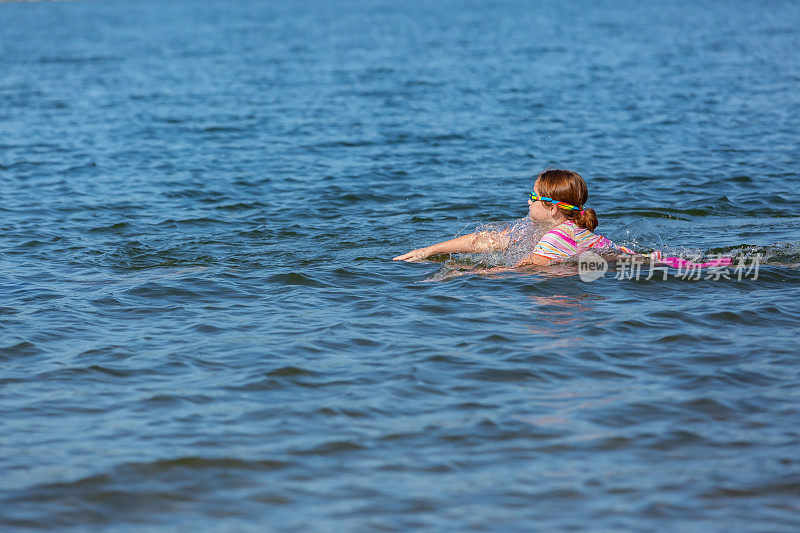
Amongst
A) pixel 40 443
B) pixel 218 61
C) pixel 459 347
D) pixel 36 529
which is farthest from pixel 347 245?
pixel 218 61

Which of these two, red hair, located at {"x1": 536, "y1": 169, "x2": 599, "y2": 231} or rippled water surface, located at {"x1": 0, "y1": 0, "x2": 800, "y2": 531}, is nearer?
Result: rippled water surface, located at {"x1": 0, "y1": 0, "x2": 800, "y2": 531}

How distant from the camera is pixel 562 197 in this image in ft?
29.4

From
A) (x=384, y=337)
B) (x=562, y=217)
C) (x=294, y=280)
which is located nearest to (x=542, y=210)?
(x=562, y=217)

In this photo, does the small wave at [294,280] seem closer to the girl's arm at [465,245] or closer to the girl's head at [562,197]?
the girl's arm at [465,245]

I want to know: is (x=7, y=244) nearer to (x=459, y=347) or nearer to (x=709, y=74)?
(x=459, y=347)

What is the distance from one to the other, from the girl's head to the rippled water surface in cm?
57

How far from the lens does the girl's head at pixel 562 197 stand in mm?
8922

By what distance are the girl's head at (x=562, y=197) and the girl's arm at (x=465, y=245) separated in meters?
0.73

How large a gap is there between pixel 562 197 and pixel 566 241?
18.4 inches

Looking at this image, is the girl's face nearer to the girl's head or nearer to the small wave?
the girl's head

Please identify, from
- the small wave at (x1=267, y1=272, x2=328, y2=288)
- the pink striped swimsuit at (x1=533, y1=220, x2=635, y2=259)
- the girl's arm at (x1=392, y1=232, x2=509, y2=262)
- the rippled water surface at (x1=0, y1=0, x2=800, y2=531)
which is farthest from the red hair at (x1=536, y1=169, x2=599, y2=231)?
the small wave at (x1=267, y1=272, x2=328, y2=288)

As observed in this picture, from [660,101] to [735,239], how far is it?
1321cm

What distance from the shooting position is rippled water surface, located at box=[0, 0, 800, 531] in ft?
16.5

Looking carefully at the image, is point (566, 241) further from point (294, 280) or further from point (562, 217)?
point (294, 280)
